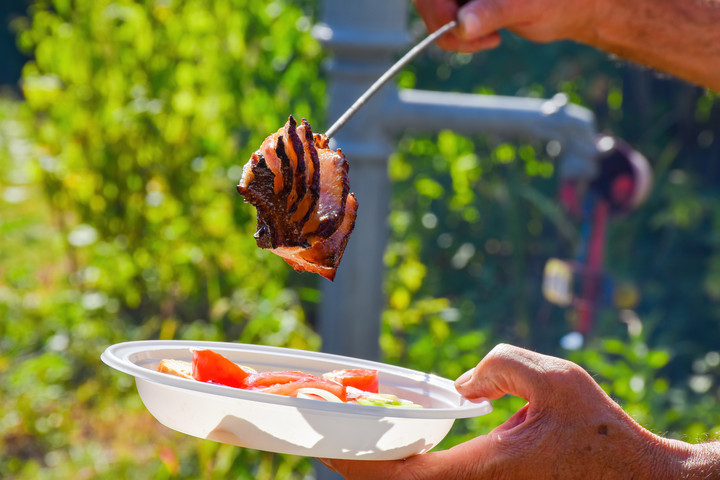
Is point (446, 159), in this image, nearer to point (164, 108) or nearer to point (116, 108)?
point (164, 108)

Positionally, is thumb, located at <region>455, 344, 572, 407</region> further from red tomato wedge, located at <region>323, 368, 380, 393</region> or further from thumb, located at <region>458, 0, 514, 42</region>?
thumb, located at <region>458, 0, 514, 42</region>

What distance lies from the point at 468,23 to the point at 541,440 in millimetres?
880

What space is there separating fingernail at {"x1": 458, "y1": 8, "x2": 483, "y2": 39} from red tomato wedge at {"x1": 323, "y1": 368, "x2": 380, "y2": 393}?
2.67ft

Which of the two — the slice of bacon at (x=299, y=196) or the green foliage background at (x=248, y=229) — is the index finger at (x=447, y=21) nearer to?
the slice of bacon at (x=299, y=196)

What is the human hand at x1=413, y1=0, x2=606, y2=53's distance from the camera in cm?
175

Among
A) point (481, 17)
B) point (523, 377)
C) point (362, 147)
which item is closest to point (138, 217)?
point (362, 147)

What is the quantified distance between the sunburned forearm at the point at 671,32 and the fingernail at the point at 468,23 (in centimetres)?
36

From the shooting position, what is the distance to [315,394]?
1044 mm

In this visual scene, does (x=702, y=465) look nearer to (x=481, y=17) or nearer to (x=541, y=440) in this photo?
(x=541, y=440)

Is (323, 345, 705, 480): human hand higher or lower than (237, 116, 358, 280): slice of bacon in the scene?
lower

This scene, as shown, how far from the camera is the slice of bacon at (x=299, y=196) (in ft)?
3.63

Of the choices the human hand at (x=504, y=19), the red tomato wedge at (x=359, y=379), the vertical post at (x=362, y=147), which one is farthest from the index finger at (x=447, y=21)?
the red tomato wedge at (x=359, y=379)

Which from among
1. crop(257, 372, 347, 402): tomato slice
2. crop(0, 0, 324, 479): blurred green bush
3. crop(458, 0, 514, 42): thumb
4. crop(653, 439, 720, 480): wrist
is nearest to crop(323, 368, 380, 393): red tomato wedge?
crop(257, 372, 347, 402): tomato slice

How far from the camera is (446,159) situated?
127 inches
